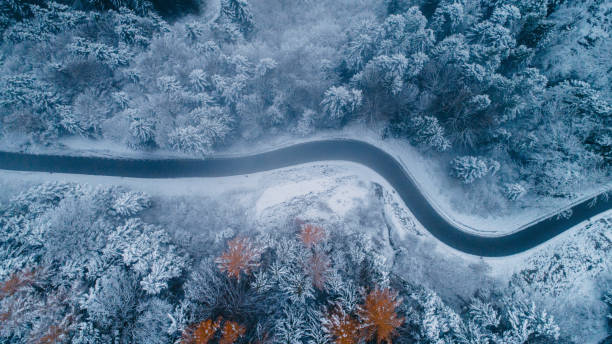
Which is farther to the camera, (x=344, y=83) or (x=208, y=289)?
(x=344, y=83)

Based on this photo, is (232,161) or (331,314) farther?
(232,161)

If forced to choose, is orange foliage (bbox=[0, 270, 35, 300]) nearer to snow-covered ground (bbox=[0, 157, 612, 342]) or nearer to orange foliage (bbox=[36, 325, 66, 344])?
orange foliage (bbox=[36, 325, 66, 344])

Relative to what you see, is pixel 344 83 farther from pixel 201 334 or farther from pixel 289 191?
pixel 201 334

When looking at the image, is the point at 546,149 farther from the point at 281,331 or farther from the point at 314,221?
the point at 281,331

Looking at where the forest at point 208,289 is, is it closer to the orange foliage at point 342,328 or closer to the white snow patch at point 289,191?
the orange foliage at point 342,328

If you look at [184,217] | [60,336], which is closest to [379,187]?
[184,217]

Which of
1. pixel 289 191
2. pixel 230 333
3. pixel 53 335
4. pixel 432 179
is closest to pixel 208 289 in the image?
pixel 230 333

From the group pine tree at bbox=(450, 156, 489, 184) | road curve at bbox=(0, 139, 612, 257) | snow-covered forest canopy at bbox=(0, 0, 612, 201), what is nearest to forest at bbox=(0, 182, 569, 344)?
road curve at bbox=(0, 139, 612, 257)
